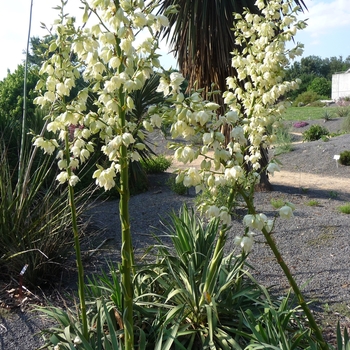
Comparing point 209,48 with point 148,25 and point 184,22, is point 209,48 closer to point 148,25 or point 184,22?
point 184,22

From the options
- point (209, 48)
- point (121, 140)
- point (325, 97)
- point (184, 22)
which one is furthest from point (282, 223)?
point (325, 97)

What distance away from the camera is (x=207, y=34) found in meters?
6.62

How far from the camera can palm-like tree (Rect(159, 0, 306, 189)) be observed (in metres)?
6.45

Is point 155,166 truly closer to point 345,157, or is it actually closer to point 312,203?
point 312,203

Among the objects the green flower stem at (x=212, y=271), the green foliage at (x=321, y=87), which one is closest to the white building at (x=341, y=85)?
the green foliage at (x=321, y=87)

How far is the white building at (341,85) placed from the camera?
136 ft

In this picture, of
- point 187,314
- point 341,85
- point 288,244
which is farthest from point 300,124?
point 341,85

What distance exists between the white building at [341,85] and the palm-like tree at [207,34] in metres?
37.3

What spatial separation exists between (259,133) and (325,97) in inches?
1778

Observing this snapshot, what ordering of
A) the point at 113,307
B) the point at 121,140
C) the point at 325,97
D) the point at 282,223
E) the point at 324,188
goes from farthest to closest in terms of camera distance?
the point at 325,97 < the point at 324,188 < the point at 282,223 < the point at 113,307 < the point at 121,140

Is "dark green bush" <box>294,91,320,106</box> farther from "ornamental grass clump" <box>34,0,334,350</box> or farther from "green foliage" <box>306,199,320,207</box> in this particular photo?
"ornamental grass clump" <box>34,0,334,350</box>

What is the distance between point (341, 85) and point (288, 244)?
135 feet

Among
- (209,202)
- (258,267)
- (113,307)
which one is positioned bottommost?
(258,267)

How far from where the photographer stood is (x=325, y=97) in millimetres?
44906
